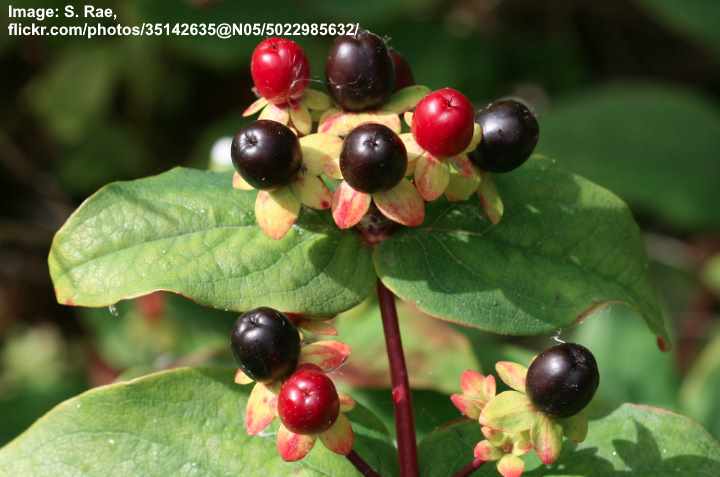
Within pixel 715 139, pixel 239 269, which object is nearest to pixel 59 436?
pixel 239 269

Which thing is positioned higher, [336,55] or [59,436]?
[336,55]

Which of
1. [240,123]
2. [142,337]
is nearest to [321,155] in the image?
[142,337]

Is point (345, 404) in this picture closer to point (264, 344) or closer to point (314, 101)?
point (264, 344)

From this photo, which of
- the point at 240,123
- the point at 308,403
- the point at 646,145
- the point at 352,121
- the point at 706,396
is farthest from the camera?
the point at 646,145

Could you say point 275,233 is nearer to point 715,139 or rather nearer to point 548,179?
point 548,179

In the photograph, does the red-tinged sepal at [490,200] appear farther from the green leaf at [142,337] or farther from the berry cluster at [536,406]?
the green leaf at [142,337]
